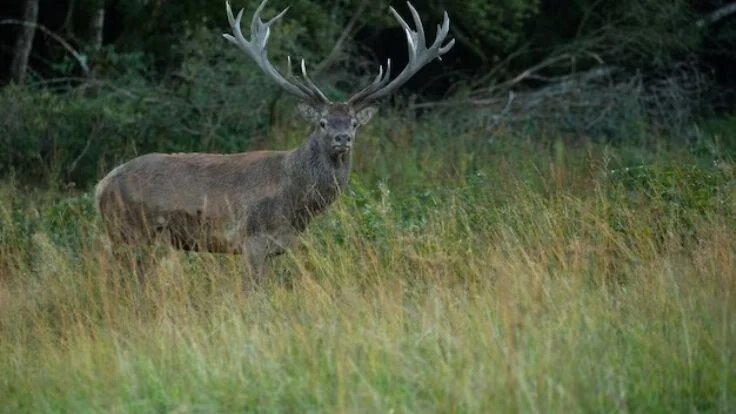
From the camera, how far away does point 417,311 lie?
7270 millimetres

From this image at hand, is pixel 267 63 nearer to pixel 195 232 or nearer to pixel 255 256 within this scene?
pixel 195 232

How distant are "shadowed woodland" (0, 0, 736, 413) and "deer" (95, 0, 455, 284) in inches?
7.6

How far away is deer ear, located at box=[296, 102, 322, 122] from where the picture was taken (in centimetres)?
990

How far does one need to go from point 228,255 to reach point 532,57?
1064 cm

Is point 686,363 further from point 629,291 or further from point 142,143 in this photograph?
point 142,143

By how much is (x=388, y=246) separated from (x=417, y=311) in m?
1.73

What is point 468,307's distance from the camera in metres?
7.13

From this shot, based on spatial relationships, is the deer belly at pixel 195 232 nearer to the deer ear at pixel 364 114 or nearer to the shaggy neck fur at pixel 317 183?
the shaggy neck fur at pixel 317 183

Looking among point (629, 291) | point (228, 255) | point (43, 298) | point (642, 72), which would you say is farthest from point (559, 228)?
point (642, 72)

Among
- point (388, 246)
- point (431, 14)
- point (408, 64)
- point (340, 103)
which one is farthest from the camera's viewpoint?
point (431, 14)

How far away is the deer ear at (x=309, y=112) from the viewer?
9.90m

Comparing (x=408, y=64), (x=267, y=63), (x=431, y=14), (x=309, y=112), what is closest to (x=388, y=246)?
(x=309, y=112)

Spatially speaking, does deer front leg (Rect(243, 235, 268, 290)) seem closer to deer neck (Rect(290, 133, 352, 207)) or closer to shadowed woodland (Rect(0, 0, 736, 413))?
shadowed woodland (Rect(0, 0, 736, 413))

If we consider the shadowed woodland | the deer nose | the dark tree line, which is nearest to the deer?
the deer nose
